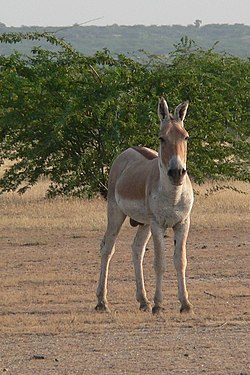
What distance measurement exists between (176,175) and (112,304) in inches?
85.0

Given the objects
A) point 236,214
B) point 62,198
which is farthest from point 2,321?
point 62,198

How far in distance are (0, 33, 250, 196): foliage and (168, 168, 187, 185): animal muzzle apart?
11136 millimetres

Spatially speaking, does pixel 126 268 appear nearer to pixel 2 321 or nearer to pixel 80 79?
pixel 2 321

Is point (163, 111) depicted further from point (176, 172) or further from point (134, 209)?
point (134, 209)

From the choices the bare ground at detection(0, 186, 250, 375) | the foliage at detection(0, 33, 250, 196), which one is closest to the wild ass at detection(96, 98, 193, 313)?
the bare ground at detection(0, 186, 250, 375)

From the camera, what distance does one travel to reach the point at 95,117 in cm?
2391

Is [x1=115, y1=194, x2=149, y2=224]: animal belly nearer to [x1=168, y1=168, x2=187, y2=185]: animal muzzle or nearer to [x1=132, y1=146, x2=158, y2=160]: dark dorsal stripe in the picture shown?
[x1=132, y1=146, x2=158, y2=160]: dark dorsal stripe

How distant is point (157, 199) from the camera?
12258 mm

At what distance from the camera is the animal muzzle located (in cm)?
1170

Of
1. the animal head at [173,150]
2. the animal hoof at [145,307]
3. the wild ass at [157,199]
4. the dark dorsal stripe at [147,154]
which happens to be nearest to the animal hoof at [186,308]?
the wild ass at [157,199]

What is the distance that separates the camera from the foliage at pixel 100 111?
23.3 metres

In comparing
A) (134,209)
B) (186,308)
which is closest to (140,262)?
(134,209)

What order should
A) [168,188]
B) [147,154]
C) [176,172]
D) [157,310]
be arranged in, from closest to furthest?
[176,172] < [168,188] < [157,310] < [147,154]

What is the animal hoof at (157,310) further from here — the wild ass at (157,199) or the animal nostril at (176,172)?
the animal nostril at (176,172)
